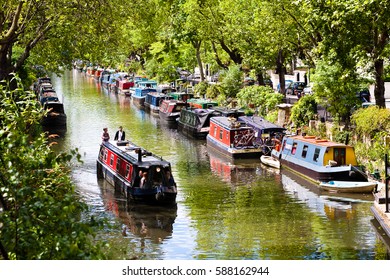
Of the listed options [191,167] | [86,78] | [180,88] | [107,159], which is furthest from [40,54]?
[86,78]

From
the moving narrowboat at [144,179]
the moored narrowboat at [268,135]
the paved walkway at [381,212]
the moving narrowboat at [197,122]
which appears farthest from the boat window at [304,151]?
the moving narrowboat at [197,122]

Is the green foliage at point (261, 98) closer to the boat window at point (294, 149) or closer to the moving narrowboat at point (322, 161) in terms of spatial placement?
the moving narrowboat at point (322, 161)

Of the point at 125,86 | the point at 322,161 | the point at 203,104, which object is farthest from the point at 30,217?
the point at 125,86

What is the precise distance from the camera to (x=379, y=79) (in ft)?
122

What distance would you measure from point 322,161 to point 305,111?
947 cm

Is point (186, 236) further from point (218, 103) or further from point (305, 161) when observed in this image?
point (218, 103)

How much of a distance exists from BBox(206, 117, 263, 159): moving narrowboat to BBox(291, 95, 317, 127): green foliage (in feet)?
8.09

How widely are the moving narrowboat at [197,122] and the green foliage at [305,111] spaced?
8.28m

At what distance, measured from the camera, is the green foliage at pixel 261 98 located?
50.6 meters

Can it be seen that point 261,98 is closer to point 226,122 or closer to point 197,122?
point 197,122

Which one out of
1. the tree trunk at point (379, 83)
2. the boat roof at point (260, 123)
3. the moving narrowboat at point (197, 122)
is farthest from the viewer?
the moving narrowboat at point (197, 122)

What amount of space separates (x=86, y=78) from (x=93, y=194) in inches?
3232

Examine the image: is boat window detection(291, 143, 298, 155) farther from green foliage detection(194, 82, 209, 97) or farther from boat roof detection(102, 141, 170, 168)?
green foliage detection(194, 82, 209, 97)

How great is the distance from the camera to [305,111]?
43.8 m
